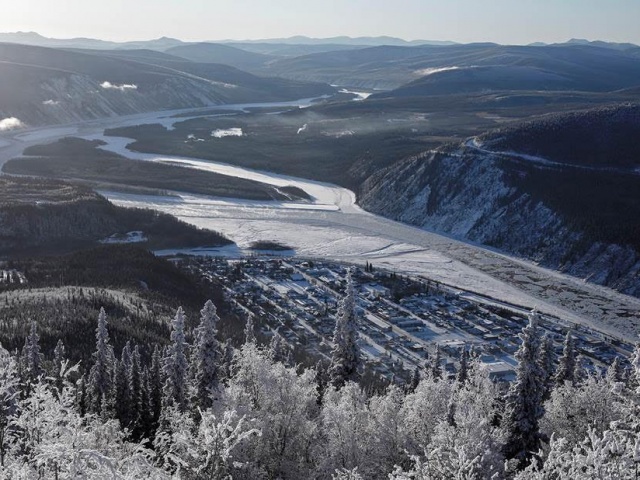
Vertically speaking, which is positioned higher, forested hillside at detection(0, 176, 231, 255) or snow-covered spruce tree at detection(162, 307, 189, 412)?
snow-covered spruce tree at detection(162, 307, 189, 412)

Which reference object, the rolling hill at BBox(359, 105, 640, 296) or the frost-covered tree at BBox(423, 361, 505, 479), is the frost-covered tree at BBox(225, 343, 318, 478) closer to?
the frost-covered tree at BBox(423, 361, 505, 479)

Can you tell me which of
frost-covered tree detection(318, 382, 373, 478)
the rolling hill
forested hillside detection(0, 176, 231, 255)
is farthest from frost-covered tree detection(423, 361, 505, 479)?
forested hillside detection(0, 176, 231, 255)

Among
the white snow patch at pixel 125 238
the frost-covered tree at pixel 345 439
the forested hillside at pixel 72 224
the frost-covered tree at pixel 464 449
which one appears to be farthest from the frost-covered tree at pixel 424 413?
the white snow patch at pixel 125 238

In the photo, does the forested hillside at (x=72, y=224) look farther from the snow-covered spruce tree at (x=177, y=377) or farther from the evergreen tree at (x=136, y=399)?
the snow-covered spruce tree at (x=177, y=377)

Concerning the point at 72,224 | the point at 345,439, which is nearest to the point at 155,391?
the point at 345,439

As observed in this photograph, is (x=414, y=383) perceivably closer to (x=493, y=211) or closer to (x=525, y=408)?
(x=525, y=408)

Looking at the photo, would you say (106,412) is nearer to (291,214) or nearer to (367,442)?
(367,442)
